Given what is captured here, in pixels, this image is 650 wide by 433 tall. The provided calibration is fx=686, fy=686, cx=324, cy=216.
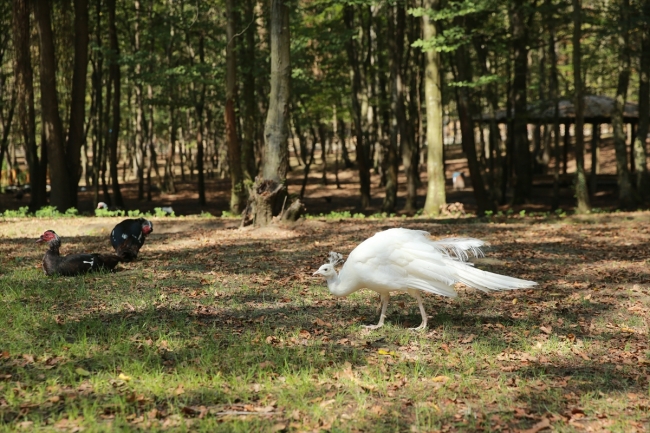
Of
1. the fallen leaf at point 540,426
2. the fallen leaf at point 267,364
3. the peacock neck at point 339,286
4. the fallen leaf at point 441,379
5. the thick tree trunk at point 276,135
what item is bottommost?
the fallen leaf at point 540,426

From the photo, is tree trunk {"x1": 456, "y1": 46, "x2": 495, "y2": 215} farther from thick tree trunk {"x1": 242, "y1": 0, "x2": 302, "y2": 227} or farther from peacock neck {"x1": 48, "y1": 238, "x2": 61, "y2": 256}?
peacock neck {"x1": 48, "y1": 238, "x2": 61, "y2": 256}

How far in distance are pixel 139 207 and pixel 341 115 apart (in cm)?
1460

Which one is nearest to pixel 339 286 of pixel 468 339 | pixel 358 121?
pixel 468 339

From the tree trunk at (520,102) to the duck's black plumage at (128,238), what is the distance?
13271 mm

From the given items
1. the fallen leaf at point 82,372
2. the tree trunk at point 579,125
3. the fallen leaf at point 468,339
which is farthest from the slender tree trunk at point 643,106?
the fallen leaf at point 82,372

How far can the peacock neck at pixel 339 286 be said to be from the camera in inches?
268

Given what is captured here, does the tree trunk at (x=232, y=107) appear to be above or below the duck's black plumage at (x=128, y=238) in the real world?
above

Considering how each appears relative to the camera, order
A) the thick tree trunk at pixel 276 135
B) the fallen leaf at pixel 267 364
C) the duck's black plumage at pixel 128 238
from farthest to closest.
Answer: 1. the thick tree trunk at pixel 276 135
2. the duck's black plumage at pixel 128 238
3. the fallen leaf at pixel 267 364

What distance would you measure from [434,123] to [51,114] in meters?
11.1

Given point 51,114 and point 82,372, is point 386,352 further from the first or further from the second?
point 51,114

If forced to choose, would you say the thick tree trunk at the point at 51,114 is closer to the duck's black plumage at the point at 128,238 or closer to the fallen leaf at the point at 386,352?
the duck's black plumage at the point at 128,238

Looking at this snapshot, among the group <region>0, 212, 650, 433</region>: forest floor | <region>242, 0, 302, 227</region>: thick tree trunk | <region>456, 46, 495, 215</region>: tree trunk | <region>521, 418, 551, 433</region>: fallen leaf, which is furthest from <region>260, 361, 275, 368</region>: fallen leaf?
<region>456, 46, 495, 215</region>: tree trunk

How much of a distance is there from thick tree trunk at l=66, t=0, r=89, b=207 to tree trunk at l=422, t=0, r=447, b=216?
10.4 metres

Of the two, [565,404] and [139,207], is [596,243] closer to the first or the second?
[565,404]
